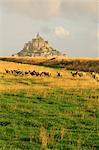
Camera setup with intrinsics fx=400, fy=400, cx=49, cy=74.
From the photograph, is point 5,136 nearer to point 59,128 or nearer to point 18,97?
point 59,128

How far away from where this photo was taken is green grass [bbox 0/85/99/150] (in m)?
14.8

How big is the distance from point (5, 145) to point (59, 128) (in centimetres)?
372

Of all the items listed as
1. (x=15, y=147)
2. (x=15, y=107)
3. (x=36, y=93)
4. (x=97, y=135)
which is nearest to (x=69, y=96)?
(x=36, y=93)

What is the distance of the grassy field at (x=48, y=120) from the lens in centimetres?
1480

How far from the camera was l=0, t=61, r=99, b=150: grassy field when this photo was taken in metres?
14.8

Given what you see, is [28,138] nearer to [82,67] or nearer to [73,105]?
[73,105]

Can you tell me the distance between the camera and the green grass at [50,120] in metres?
14.8

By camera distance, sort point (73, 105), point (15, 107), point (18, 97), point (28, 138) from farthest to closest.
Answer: point (18, 97)
point (73, 105)
point (15, 107)
point (28, 138)

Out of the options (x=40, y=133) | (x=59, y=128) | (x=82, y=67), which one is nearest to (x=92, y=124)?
(x=59, y=128)

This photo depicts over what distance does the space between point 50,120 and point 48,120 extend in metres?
0.10

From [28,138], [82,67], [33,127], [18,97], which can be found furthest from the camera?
[82,67]

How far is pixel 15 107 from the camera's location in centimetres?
2130

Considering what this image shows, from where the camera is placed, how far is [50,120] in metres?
18.7

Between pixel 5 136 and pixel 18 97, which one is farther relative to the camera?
pixel 18 97
